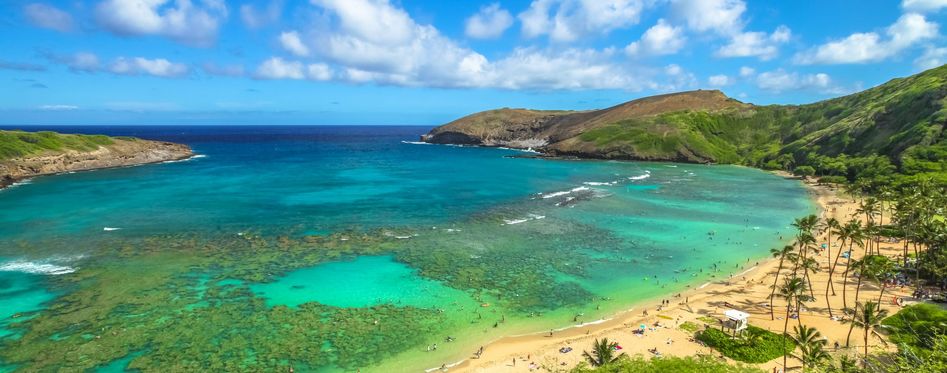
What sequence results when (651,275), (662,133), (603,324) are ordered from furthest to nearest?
(662,133), (651,275), (603,324)

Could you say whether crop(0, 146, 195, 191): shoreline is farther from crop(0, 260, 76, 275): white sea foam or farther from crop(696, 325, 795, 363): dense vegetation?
crop(696, 325, 795, 363): dense vegetation

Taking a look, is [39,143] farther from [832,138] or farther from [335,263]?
[832,138]

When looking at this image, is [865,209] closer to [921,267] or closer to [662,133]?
[921,267]

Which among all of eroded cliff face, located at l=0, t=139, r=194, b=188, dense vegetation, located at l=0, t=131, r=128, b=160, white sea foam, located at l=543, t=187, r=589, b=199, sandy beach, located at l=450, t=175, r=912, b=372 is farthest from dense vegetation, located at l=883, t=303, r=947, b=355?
dense vegetation, located at l=0, t=131, r=128, b=160

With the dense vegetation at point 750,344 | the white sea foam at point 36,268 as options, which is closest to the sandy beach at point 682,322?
the dense vegetation at point 750,344

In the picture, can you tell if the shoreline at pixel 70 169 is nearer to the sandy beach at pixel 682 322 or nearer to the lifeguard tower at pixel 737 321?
the sandy beach at pixel 682 322

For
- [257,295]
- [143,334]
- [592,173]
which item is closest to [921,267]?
[257,295]
